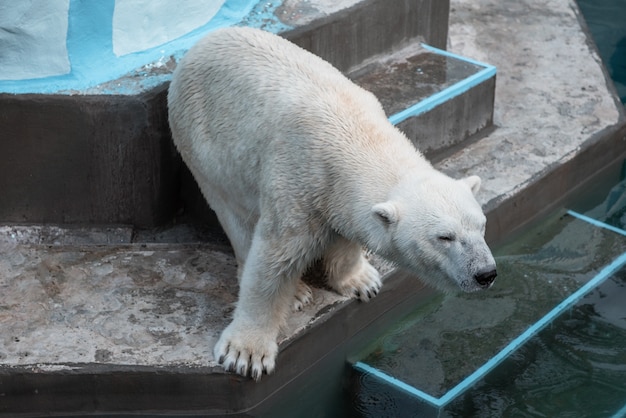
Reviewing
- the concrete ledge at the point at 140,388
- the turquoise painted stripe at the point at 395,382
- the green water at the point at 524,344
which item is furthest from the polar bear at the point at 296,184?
the green water at the point at 524,344

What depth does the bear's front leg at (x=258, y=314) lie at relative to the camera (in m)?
3.57

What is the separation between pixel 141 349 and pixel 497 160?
2.30m

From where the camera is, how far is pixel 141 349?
12.2 feet

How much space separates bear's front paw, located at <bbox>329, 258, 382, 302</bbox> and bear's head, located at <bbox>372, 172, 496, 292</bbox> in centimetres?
79

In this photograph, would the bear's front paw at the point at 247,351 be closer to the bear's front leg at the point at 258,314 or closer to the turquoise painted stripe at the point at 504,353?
the bear's front leg at the point at 258,314

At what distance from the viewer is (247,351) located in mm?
3654

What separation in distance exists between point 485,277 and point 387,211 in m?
0.36

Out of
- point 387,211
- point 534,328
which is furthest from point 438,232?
point 534,328

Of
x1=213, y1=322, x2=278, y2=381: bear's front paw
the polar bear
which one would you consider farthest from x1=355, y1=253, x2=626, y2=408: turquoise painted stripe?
x1=213, y1=322, x2=278, y2=381: bear's front paw

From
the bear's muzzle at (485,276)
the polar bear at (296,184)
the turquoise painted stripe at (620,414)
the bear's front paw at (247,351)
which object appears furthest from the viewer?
the turquoise painted stripe at (620,414)

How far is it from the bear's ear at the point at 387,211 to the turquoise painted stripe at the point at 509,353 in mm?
1035

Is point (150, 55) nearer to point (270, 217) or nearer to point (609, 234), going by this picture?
point (270, 217)

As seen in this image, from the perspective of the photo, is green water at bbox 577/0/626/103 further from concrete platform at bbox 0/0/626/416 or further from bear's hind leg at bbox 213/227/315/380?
bear's hind leg at bbox 213/227/315/380

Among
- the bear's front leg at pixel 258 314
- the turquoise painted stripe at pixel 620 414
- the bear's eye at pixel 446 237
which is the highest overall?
the bear's eye at pixel 446 237
